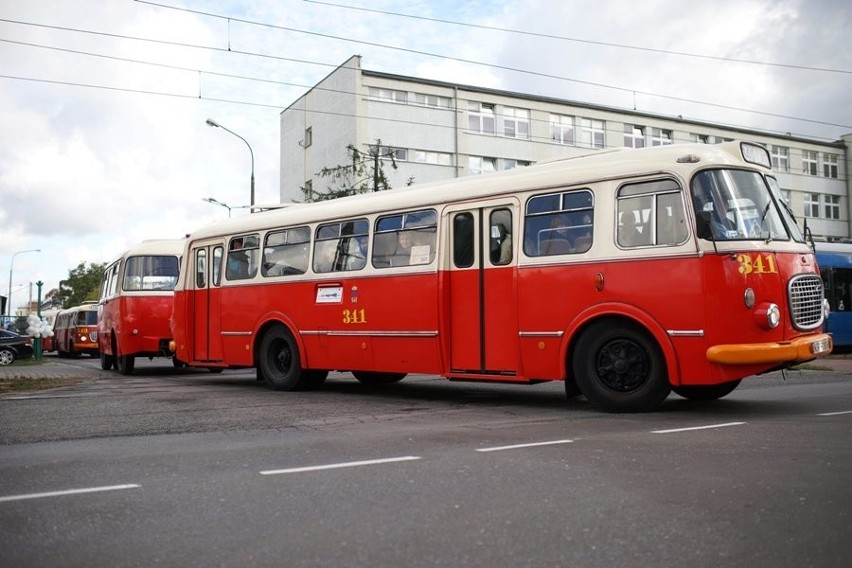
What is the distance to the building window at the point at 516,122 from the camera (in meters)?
49.6

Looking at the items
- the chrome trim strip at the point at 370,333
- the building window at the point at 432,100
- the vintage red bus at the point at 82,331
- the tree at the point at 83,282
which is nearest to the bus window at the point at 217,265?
the chrome trim strip at the point at 370,333

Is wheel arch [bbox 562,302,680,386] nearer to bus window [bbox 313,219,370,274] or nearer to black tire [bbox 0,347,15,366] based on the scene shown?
bus window [bbox 313,219,370,274]

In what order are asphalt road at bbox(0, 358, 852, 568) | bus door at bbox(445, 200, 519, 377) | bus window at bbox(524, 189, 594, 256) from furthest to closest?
bus door at bbox(445, 200, 519, 377)
bus window at bbox(524, 189, 594, 256)
asphalt road at bbox(0, 358, 852, 568)

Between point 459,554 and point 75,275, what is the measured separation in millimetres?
103971

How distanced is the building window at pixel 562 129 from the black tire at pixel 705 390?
137 ft

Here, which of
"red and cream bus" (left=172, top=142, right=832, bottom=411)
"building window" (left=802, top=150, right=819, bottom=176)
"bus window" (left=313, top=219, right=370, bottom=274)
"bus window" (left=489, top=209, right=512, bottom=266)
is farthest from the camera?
"building window" (left=802, top=150, right=819, bottom=176)

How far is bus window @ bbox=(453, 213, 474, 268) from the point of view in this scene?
36.7 ft

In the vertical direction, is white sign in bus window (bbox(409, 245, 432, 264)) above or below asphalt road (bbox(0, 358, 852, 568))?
above

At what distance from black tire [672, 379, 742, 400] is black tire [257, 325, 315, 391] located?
5.79 meters

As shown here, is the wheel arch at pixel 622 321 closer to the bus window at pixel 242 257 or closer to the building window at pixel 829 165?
the bus window at pixel 242 257

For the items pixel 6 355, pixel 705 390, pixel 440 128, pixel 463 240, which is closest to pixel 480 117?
pixel 440 128

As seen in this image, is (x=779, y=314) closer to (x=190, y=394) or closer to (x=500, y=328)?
(x=500, y=328)

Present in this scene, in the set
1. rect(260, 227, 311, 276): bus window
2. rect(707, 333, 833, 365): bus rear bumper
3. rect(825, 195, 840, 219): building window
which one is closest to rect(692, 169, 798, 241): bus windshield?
rect(707, 333, 833, 365): bus rear bumper

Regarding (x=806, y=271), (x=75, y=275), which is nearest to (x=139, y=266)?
(x=806, y=271)
